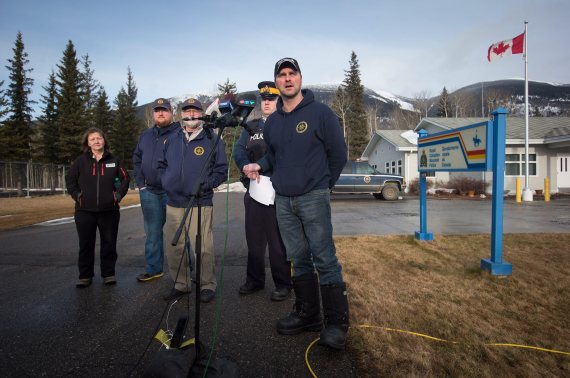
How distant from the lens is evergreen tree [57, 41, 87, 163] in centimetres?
3175

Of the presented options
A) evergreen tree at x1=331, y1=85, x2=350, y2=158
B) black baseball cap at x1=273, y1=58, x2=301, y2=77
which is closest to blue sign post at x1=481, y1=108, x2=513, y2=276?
black baseball cap at x1=273, y1=58, x2=301, y2=77

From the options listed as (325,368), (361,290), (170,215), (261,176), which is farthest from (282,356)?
(170,215)

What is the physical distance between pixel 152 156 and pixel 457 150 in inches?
175

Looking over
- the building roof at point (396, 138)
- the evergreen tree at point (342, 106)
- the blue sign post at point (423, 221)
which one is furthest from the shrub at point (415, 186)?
the evergreen tree at point (342, 106)

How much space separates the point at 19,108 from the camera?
32.4 meters

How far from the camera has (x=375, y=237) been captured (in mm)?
6488

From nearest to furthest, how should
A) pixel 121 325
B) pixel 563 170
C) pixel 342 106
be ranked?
pixel 121 325 < pixel 563 170 < pixel 342 106

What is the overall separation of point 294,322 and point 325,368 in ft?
1.87

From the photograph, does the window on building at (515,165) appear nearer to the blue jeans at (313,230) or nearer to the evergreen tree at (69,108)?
the blue jeans at (313,230)

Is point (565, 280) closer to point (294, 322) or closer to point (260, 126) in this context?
point (294, 322)

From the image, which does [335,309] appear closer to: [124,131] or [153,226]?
[153,226]

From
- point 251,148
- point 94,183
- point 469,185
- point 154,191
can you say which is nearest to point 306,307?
point 251,148

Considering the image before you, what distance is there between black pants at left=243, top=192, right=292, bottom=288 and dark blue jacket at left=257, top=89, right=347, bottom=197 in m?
0.94

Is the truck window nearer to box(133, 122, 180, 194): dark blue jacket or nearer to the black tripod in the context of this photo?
box(133, 122, 180, 194): dark blue jacket
